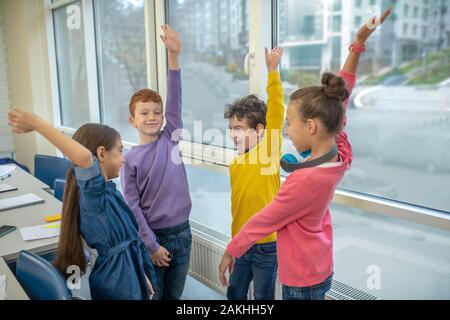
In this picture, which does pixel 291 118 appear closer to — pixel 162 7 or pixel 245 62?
pixel 245 62

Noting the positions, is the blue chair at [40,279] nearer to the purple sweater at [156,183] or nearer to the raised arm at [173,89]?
the purple sweater at [156,183]

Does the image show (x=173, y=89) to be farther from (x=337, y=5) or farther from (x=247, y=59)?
(x=337, y=5)

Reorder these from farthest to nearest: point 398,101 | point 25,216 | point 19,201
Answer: point 19,201, point 25,216, point 398,101

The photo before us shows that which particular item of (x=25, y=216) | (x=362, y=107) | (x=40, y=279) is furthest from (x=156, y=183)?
Answer: (x=362, y=107)

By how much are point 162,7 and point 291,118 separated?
6.05 ft

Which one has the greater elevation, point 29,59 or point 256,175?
point 29,59

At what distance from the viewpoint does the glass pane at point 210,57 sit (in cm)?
235

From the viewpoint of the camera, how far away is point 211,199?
8.89 ft

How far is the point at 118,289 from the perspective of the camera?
1431 mm

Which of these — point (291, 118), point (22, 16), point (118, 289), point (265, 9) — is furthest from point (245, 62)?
point (22, 16)

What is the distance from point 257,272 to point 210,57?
1.49 m

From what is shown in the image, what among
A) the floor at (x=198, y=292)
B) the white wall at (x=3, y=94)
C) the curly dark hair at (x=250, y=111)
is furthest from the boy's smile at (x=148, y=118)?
the white wall at (x=3, y=94)

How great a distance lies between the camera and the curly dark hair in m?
1.67

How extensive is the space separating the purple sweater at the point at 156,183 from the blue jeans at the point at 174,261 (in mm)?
46
